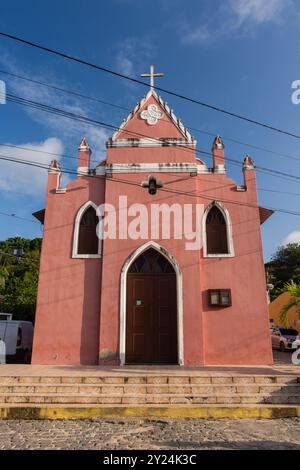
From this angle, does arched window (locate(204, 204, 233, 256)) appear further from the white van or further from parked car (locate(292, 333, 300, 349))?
parked car (locate(292, 333, 300, 349))

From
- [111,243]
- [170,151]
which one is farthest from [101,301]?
[170,151]

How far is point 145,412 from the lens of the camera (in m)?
6.50

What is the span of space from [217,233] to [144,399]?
596cm

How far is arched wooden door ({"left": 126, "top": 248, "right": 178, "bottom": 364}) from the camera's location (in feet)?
33.3

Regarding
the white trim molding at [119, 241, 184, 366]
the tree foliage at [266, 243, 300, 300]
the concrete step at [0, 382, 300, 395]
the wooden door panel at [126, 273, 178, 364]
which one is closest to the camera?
the concrete step at [0, 382, 300, 395]

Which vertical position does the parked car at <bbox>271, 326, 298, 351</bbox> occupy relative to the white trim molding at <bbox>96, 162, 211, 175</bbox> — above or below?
below

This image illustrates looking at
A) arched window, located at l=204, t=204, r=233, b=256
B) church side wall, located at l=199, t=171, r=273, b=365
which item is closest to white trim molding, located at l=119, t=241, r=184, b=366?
church side wall, located at l=199, t=171, r=273, b=365

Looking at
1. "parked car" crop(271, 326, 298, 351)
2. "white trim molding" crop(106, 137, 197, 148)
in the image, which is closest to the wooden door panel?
"white trim molding" crop(106, 137, 197, 148)

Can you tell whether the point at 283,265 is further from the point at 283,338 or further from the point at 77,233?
the point at 77,233

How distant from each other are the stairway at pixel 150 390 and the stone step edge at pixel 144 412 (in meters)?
0.15

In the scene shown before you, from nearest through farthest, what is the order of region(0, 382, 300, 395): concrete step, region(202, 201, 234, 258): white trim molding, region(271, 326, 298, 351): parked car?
region(0, 382, 300, 395): concrete step → region(202, 201, 234, 258): white trim molding → region(271, 326, 298, 351): parked car

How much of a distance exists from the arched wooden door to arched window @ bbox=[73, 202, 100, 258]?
4.74 feet

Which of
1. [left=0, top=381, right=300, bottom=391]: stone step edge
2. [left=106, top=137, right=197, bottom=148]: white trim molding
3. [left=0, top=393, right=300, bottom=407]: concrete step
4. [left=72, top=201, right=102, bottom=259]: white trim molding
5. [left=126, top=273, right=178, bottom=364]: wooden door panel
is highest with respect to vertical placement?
[left=106, top=137, right=197, bottom=148]: white trim molding

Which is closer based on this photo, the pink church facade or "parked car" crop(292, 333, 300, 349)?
the pink church facade
